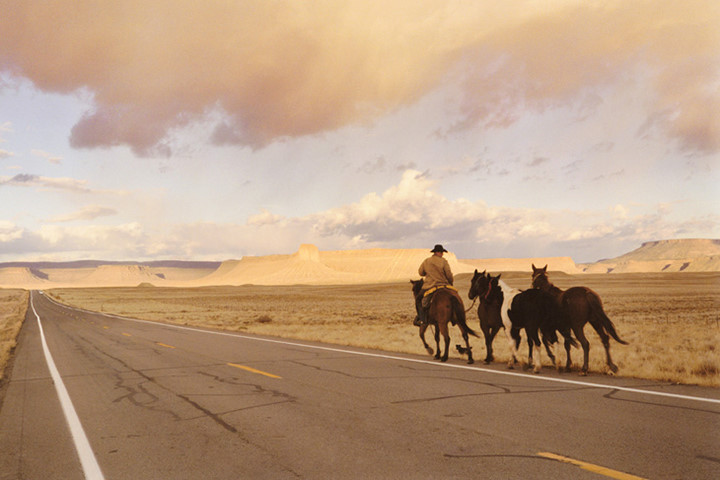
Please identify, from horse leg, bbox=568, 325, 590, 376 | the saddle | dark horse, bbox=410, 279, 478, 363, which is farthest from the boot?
horse leg, bbox=568, 325, 590, 376

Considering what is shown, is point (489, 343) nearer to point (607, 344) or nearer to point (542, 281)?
point (542, 281)

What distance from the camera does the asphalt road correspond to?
15.9ft

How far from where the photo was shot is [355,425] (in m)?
6.31

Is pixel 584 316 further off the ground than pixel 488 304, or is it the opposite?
pixel 488 304

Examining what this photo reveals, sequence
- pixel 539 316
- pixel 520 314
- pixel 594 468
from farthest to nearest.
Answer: pixel 520 314 → pixel 539 316 → pixel 594 468

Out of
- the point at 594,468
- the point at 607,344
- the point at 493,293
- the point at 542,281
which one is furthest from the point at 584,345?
the point at 594,468

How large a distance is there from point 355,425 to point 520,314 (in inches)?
201

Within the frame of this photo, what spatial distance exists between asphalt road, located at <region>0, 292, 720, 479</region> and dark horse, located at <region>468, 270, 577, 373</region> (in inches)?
31.3

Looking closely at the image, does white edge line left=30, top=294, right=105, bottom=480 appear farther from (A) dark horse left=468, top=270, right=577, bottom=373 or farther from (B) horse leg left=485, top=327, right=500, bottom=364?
(B) horse leg left=485, top=327, right=500, bottom=364

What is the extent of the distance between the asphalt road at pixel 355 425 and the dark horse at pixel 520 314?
2.61 ft

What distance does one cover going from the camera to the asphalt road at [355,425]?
486 centimetres

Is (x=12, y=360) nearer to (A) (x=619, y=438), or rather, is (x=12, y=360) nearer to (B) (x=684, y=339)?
(A) (x=619, y=438)

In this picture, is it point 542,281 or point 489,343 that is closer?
point 542,281

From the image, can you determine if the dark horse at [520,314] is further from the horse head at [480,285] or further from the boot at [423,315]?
the boot at [423,315]
